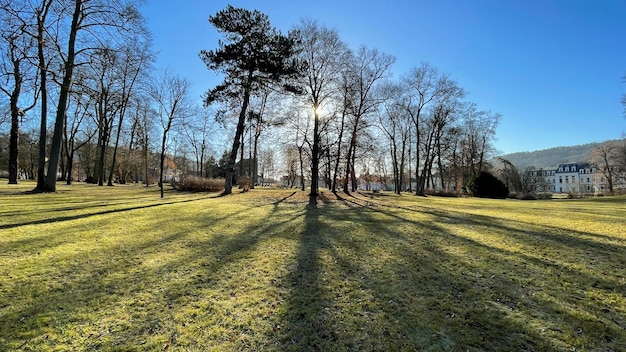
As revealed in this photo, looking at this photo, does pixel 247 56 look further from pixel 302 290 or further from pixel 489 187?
pixel 489 187

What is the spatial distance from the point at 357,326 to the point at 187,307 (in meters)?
1.90

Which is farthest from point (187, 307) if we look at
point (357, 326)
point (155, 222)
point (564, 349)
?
point (155, 222)

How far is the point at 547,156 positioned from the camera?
126000mm

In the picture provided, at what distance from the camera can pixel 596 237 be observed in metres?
6.57

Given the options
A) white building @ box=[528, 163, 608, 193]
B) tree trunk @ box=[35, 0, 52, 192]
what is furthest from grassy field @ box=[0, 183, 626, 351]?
white building @ box=[528, 163, 608, 193]

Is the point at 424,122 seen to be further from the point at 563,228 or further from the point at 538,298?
the point at 538,298

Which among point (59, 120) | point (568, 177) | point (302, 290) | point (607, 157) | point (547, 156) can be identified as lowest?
point (302, 290)

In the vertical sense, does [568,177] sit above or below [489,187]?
above

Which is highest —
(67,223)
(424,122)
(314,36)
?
(314,36)

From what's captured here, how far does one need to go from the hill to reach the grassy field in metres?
131

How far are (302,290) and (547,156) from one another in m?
158

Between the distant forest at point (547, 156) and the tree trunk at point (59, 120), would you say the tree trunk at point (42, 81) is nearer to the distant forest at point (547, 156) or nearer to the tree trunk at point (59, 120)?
the tree trunk at point (59, 120)

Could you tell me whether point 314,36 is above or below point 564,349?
above

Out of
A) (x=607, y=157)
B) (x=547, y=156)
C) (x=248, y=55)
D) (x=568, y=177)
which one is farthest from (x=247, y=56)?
(x=547, y=156)
